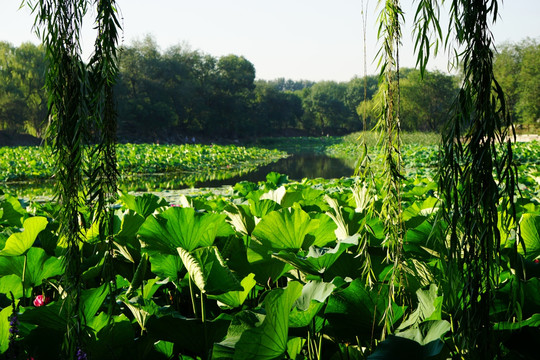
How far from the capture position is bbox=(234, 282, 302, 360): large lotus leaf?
29.3 inches

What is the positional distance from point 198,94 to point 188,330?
4186cm

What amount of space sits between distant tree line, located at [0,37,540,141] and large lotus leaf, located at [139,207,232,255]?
76.5 ft

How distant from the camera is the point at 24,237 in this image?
1189 mm

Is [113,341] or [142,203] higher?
[142,203]

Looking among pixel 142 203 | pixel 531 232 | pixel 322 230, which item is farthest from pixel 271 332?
pixel 142 203

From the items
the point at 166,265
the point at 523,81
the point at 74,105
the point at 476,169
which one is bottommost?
the point at 166,265

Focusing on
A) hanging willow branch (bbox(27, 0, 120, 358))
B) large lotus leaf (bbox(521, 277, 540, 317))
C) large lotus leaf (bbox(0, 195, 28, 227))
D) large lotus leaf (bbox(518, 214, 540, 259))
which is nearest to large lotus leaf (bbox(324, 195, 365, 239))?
large lotus leaf (bbox(518, 214, 540, 259))

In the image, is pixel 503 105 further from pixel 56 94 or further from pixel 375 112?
pixel 56 94

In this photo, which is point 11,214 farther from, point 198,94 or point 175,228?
point 198,94

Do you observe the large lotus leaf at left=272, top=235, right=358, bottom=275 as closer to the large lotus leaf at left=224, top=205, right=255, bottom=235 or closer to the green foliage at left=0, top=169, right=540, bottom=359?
the green foliage at left=0, top=169, right=540, bottom=359

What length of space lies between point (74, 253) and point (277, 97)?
54.9 m

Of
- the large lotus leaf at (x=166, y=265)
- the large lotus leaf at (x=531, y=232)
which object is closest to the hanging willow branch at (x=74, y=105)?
the large lotus leaf at (x=166, y=265)

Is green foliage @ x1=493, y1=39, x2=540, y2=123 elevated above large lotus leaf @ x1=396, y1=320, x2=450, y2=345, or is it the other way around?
green foliage @ x1=493, y1=39, x2=540, y2=123

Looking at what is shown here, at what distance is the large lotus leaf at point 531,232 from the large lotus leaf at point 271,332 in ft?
2.30
